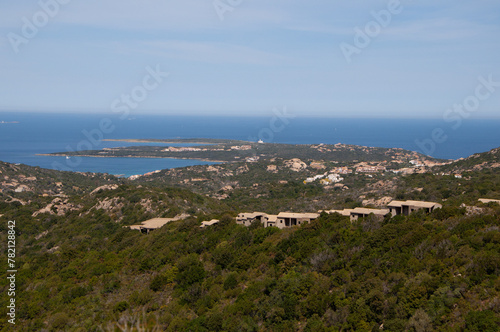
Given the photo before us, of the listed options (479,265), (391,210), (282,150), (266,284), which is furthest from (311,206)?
(282,150)

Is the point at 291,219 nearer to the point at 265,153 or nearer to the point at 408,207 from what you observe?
the point at 408,207

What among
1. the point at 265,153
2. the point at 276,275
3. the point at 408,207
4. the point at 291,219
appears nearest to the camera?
the point at 276,275

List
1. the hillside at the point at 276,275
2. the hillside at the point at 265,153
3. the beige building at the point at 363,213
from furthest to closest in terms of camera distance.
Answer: the hillside at the point at 265,153 < the beige building at the point at 363,213 < the hillside at the point at 276,275

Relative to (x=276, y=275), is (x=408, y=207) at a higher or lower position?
higher

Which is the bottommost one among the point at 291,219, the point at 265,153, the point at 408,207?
the point at 265,153

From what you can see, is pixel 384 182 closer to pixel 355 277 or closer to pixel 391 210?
pixel 391 210

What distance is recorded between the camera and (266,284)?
60.8 ft

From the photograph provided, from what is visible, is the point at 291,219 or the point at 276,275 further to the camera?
the point at 291,219

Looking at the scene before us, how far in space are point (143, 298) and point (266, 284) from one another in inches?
236

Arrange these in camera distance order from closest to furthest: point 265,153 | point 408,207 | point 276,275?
point 276,275, point 408,207, point 265,153

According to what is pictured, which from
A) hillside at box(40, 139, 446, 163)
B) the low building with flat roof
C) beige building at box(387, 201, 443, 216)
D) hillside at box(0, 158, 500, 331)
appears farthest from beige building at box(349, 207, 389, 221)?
hillside at box(40, 139, 446, 163)

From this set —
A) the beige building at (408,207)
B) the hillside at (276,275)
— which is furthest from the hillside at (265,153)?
the beige building at (408,207)

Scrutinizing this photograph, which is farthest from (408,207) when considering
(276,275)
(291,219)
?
(276,275)

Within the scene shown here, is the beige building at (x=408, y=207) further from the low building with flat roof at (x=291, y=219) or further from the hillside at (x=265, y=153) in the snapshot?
the hillside at (x=265, y=153)
